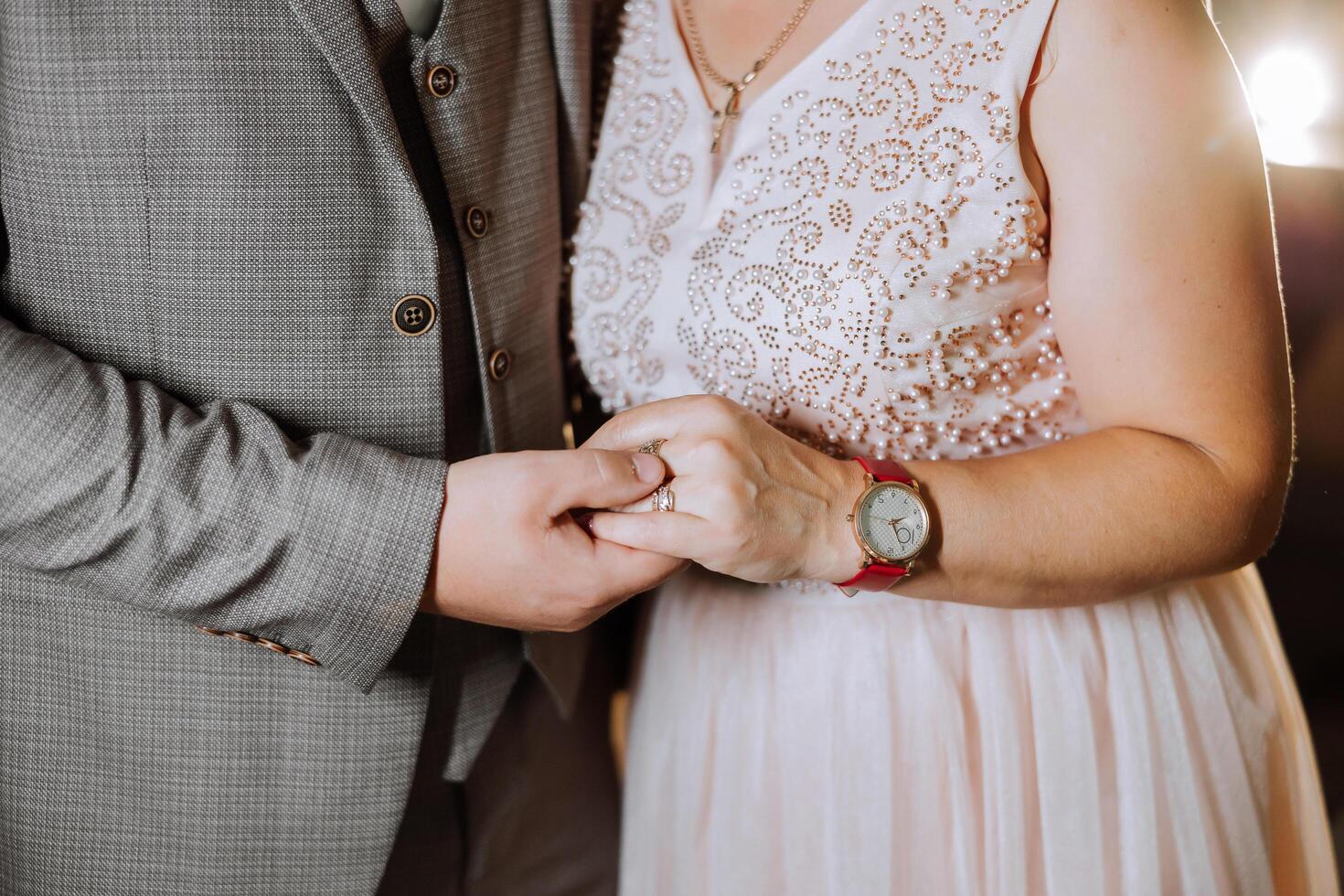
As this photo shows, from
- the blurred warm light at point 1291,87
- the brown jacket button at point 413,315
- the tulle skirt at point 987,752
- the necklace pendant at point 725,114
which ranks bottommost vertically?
the tulle skirt at point 987,752

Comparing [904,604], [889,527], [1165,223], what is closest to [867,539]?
[889,527]

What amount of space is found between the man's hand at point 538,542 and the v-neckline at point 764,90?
18.5 inches

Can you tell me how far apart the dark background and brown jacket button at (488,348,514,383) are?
3.71 feet

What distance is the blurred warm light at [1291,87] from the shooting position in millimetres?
1352

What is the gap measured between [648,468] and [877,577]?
0.24m

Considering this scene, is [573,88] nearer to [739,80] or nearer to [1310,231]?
[739,80]

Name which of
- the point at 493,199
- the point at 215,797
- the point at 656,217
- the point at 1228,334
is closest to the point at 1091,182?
the point at 1228,334

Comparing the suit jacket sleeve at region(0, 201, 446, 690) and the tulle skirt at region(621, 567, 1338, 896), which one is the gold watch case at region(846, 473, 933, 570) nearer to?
the tulle skirt at region(621, 567, 1338, 896)

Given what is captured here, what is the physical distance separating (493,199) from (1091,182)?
575 millimetres

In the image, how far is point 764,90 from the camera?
111cm

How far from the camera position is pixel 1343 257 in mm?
1525

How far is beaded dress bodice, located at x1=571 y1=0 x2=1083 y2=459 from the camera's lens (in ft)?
3.12

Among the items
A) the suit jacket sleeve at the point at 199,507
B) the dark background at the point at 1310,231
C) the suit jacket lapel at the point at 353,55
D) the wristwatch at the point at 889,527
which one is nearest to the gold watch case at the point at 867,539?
the wristwatch at the point at 889,527

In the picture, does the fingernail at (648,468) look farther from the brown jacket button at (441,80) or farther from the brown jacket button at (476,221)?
the brown jacket button at (441,80)
